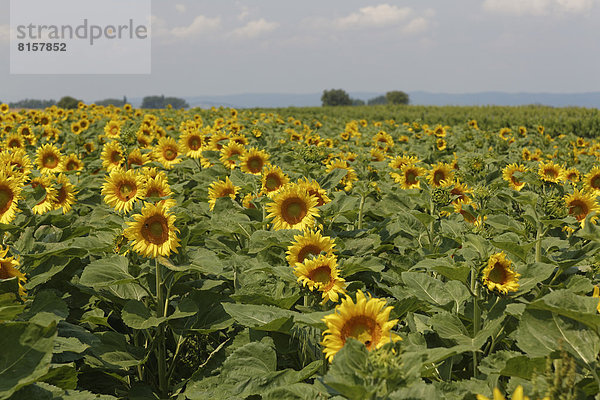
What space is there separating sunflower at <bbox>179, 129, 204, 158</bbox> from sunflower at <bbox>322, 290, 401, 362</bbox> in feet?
Answer: 19.0

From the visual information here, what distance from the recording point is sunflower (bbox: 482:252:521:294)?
2635 mm

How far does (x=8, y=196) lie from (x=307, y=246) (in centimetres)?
241

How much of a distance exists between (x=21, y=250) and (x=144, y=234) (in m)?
0.89

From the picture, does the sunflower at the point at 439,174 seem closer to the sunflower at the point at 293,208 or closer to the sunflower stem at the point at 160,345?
the sunflower at the point at 293,208

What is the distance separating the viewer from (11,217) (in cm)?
370

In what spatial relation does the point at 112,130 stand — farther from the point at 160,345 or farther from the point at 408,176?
the point at 160,345

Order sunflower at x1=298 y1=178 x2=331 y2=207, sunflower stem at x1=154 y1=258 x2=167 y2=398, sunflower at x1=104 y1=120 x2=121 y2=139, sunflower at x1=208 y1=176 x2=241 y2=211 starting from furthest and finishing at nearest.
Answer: sunflower at x1=104 y1=120 x2=121 y2=139, sunflower at x1=208 y1=176 x2=241 y2=211, sunflower at x1=298 y1=178 x2=331 y2=207, sunflower stem at x1=154 y1=258 x2=167 y2=398

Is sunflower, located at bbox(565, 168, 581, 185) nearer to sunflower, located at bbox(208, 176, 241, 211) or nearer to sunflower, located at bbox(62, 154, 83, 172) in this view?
sunflower, located at bbox(208, 176, 241, 211)

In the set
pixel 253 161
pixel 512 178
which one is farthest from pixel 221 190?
pixel 512 178

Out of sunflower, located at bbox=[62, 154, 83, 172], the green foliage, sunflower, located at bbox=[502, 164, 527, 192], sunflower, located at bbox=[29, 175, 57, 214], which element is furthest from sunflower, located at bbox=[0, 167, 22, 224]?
the green foliage

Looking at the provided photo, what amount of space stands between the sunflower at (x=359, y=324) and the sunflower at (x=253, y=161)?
374cm

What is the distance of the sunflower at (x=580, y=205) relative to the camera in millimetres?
4184

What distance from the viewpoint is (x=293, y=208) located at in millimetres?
3732

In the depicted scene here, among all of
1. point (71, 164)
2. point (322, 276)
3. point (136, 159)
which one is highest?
point (136, 159)
